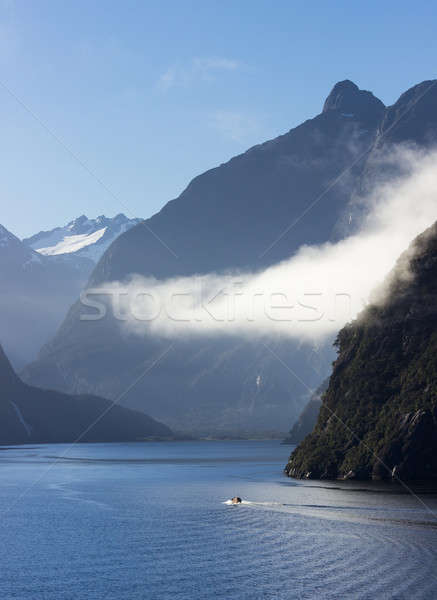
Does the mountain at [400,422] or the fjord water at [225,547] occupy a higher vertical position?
the mountain at [400,422]

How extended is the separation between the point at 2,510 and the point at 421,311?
360ft

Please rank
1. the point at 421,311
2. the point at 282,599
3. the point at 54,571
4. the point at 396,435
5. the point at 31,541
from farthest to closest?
the point at 421,311
the point at 396,435
the point at 31,541
the point at 54,571
the point at 282,599

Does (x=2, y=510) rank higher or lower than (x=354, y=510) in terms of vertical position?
lower

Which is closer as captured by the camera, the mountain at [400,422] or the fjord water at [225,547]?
the fjord water at [225,547]

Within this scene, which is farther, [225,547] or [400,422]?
[400,422]

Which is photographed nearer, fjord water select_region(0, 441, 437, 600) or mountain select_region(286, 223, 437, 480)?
fjord water select_region(0, 441, 437, 600)

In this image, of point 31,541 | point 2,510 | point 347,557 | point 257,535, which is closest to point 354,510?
point 257,535

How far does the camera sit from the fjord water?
86.8 m

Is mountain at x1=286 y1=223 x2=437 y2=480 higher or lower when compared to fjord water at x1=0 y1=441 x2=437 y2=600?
higher

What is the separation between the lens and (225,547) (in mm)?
109125

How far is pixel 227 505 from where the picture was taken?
15600 cm

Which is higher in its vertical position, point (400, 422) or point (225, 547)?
point (400, 422)

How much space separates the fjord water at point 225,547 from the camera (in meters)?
86.8

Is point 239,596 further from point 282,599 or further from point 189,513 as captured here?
point 189,513
